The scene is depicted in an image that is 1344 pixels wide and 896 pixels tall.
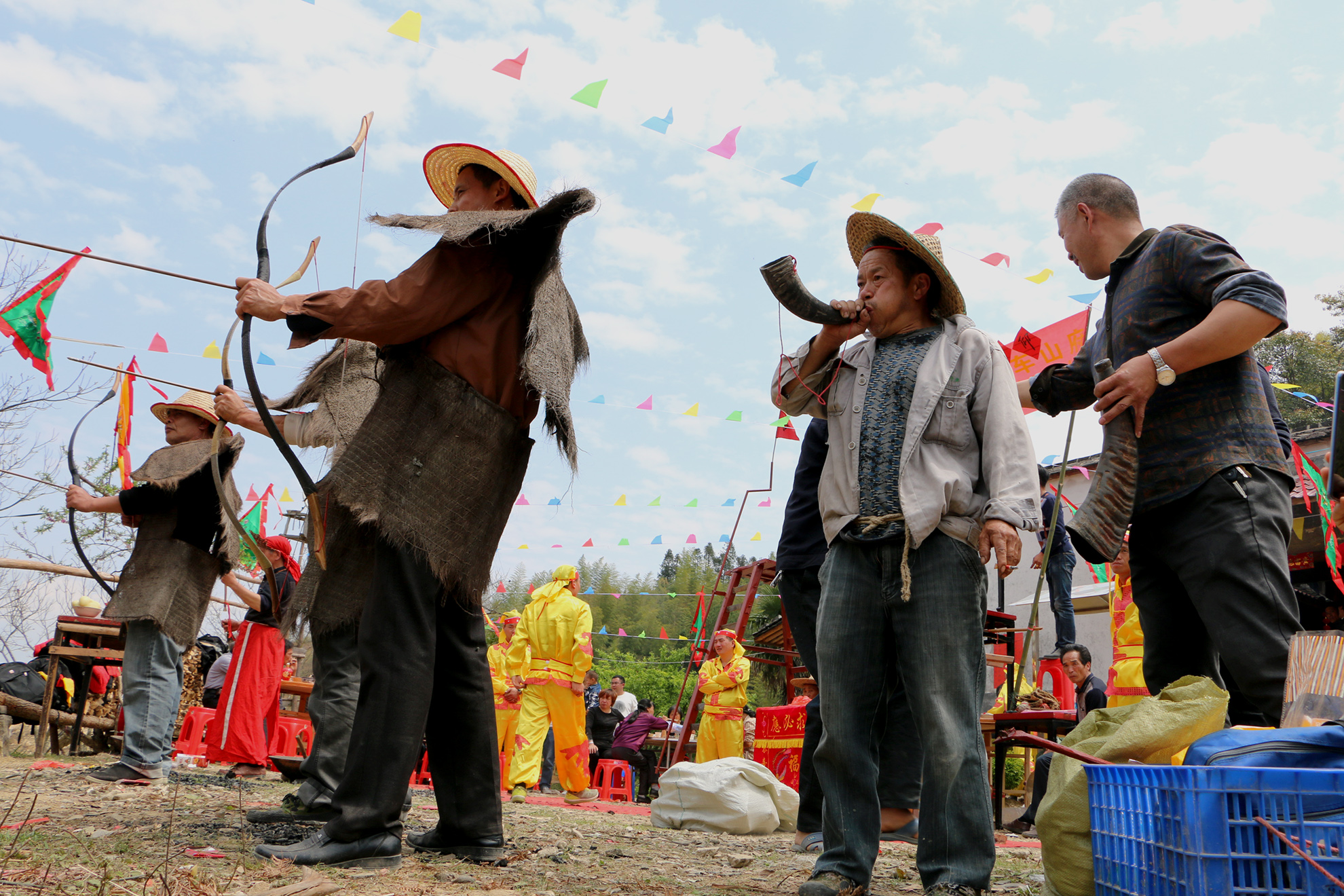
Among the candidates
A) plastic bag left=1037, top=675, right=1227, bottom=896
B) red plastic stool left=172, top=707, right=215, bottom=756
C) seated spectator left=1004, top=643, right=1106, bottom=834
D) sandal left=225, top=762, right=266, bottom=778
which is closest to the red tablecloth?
seated spectator left=1004, top=643, right=1106, bottom=834

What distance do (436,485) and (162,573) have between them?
125 inches

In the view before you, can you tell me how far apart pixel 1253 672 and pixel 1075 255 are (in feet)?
4.91

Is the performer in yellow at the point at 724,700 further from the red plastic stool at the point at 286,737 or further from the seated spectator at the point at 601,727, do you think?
the red plastic stool at the point at 286,737

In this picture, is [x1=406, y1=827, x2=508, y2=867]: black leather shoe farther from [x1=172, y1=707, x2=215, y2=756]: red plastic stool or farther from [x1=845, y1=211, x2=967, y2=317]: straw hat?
[x1=172, y1=707, x2=215, y2=756]: red plastic stool

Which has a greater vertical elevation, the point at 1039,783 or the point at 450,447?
the point at 450,447

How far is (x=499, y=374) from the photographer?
2.86 metres

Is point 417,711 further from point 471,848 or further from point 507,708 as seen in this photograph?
point 507,708

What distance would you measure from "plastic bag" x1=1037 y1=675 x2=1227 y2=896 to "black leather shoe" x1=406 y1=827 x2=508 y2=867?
4.95ft

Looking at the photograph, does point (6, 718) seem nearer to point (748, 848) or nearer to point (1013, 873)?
point (748, 848)

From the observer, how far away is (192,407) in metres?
5.37

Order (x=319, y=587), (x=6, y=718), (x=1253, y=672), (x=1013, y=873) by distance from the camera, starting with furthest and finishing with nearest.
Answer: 1. (x=6, y=718)
2. (x=1013, y=873)
3. (x=319, y=587)
4. (x=1253, y=672)

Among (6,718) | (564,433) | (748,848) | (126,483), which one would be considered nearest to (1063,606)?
(748,848)

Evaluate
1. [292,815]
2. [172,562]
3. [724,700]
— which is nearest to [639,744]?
[724,700]

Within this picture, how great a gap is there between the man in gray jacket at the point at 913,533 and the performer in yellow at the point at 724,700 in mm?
7872
